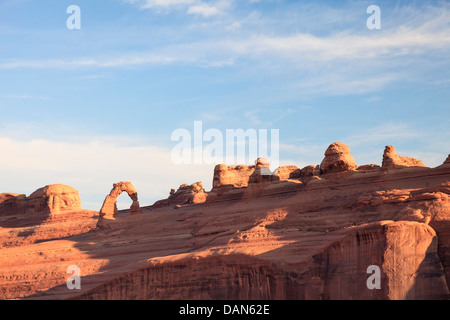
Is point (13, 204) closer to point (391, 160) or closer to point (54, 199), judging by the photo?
point (54, 199)

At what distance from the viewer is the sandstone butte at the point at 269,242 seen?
106 feet

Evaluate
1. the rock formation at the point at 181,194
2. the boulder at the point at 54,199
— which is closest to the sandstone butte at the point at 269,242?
the boulder at the point at 54,199

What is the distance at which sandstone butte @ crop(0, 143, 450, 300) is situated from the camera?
3222cm

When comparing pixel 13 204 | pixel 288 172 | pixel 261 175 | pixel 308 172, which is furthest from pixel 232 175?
pixel 13 204

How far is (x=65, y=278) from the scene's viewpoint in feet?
149

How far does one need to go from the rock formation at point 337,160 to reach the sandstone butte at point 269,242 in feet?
0.23

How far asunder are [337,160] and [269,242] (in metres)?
9.10

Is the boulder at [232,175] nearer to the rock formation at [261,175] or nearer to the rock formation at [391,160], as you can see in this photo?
the rock formation at [261,175]

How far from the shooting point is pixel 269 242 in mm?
38594

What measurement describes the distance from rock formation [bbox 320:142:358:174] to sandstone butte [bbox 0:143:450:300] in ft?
0.23

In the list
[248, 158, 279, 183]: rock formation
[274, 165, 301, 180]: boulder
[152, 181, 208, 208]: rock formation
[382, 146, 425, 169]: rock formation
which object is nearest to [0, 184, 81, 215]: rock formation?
[152, 181, 208, 208]: rock formation

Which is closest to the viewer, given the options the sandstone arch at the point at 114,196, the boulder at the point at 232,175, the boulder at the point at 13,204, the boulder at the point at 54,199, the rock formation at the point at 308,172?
the rock formation at the point at 308,172
